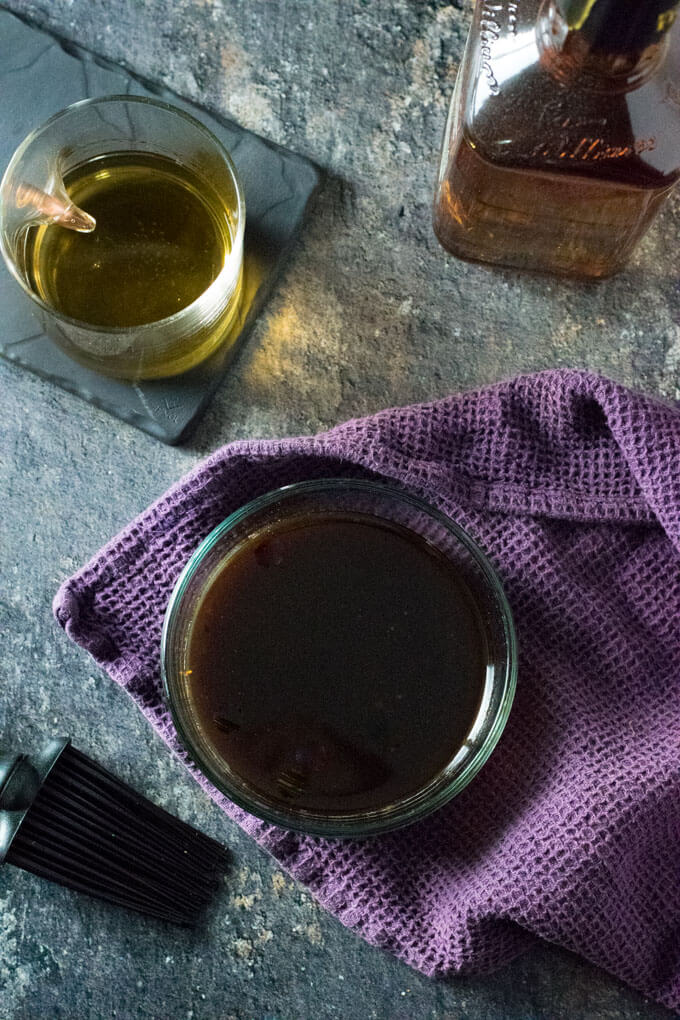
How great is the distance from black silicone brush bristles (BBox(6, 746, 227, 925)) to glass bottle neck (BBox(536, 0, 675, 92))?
1.82 feet

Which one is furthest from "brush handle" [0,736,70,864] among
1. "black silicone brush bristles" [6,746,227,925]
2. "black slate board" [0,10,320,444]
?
"black slate board" [0,10,320,444]

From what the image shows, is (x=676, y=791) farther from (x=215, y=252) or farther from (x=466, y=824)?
(x=215, y=252)

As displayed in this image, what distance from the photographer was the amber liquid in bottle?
1.94ft

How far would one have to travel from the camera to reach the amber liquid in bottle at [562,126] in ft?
1.94

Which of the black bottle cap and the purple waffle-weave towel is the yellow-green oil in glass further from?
the black bottle cap

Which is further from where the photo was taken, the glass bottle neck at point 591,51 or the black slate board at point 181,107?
the black slate board at point 181,107

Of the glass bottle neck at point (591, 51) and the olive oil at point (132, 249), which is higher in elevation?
the glass bottle neck at point (591, 51)

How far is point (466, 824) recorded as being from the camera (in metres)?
0.70

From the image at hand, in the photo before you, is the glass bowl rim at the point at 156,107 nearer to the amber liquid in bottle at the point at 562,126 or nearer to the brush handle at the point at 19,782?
the amber liquid in bottle at the point at 562,126

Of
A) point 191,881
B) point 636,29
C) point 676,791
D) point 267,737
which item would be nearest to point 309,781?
point 267,737

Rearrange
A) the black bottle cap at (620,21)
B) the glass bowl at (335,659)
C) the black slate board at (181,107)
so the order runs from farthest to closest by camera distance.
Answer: the black slate board at (181,107) → the glass bowl at (335,659) → the black bottle cap at (620,21)

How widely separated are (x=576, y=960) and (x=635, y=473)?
357 mm

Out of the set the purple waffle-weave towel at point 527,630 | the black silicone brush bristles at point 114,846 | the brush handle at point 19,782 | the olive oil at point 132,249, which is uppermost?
the olive oil at point 132,249

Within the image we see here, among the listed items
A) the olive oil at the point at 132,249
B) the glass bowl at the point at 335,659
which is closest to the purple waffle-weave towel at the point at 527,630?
the glass bowl at the point at 335,659
